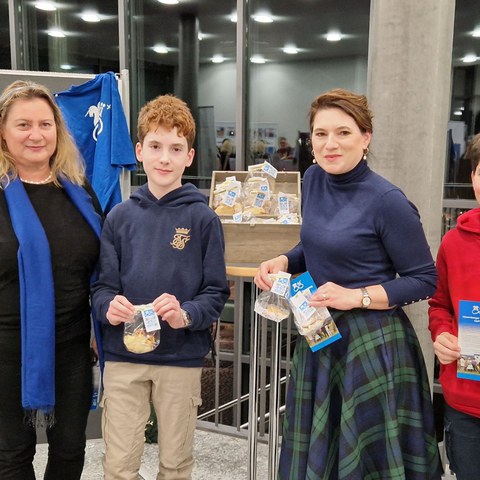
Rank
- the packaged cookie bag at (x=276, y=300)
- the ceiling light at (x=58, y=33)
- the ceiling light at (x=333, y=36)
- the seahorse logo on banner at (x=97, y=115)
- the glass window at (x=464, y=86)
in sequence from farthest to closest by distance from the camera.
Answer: the ceiling light at (x=58, y=33) < the ceiling light at (x=333, y=36) < the glass window at (x=464, y=86) < the seahorse logo on banner at (x=97, y=115) < the packaged cookie bag at (x=276, y=300)

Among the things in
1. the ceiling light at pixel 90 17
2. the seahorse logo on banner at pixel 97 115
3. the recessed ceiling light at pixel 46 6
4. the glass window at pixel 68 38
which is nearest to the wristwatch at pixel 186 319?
the seahorse logo on banner at pixel 97 115

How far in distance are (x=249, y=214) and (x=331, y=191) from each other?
2.47ft

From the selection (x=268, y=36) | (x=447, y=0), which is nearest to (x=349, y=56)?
(x=268, y=36)

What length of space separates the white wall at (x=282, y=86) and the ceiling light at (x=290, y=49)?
0.33ft

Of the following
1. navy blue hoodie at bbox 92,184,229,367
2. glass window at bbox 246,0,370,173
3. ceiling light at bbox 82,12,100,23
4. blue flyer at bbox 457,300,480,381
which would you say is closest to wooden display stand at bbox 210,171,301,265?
navy blue hoodie at bbox 92,184,229,367

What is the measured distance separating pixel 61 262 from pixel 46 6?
4174 mm

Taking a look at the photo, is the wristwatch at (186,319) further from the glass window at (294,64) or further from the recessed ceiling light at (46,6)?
the recessed ceiling light at (46,6)

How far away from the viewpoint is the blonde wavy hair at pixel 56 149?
1.50 meters

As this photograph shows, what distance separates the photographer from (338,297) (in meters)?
1.27

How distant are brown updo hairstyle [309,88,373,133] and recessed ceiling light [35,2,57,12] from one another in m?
4.38

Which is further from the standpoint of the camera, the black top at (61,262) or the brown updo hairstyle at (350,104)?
the black top at (61,262)

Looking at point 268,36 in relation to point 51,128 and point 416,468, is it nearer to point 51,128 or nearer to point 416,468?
point 51,128

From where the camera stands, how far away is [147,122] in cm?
147

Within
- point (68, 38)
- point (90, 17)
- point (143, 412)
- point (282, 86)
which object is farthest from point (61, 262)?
point (68, 38)
